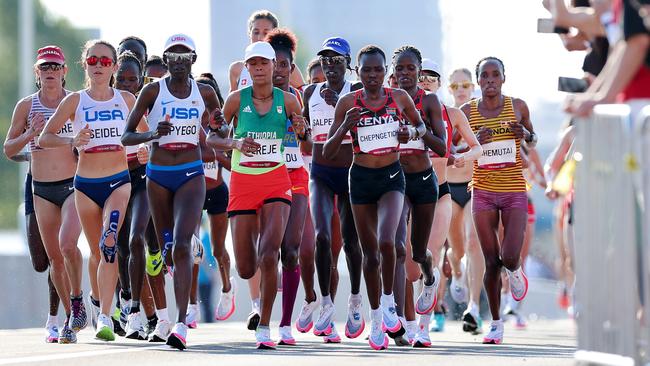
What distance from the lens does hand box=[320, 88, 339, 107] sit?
15.5m

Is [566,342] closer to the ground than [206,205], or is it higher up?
closer to the ground

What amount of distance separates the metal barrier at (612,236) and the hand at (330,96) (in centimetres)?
623

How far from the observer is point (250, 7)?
13138 cm

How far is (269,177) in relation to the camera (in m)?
14.3

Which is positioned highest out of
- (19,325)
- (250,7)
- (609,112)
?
(250,7)

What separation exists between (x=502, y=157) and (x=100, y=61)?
3.69m

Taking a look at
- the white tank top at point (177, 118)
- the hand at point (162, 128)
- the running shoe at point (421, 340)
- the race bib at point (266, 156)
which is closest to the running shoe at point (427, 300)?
the running shoe at point (421, 340)

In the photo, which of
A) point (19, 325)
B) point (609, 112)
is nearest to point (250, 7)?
point (19, 325)

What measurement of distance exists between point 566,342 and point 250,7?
115 m

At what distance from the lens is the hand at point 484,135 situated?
1656 cm

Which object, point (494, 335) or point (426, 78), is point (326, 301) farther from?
point (426, 78)

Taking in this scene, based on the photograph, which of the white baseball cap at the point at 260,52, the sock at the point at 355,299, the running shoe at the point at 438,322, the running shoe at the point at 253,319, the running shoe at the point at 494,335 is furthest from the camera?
the running shoe at the point at 438,322

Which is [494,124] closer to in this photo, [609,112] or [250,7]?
[609,112]

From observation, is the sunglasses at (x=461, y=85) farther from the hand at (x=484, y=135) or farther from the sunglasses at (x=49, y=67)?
the sunglasses at (x=49, y=67)
